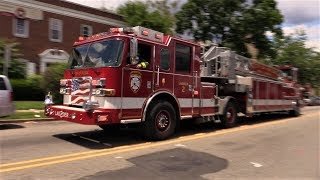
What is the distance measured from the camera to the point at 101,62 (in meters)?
9.65

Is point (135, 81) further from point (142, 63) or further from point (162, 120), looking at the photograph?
point (162, 120)

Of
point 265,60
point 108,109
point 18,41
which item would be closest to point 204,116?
point 108,109

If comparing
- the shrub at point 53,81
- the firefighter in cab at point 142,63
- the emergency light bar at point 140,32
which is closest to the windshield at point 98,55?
the emergency light bar at point 140,32

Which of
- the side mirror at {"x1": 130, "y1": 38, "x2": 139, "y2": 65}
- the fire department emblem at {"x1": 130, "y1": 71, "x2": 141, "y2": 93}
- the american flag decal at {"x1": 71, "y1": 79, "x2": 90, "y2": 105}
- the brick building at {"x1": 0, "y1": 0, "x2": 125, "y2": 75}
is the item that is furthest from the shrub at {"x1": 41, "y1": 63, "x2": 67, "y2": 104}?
the side mirror at {"x1": 130, "y1": 38, "x2": 139, "y2": 65}

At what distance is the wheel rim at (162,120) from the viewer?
10344 millimetres

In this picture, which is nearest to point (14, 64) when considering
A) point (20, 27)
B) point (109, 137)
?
point (20, 27)

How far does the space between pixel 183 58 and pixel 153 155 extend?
3489 millimetres

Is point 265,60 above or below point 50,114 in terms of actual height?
above

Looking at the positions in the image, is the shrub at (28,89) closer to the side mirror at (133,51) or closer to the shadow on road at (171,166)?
the side mirror at (133,51)

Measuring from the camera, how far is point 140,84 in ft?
32.1

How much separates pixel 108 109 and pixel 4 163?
2.56 metres

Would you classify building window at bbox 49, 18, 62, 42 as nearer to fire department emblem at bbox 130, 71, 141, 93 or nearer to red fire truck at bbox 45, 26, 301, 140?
red fire truck at bbox 45, 26, 301, 140

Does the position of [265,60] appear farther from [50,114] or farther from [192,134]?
[50,114]

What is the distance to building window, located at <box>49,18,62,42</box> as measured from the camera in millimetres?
28258
